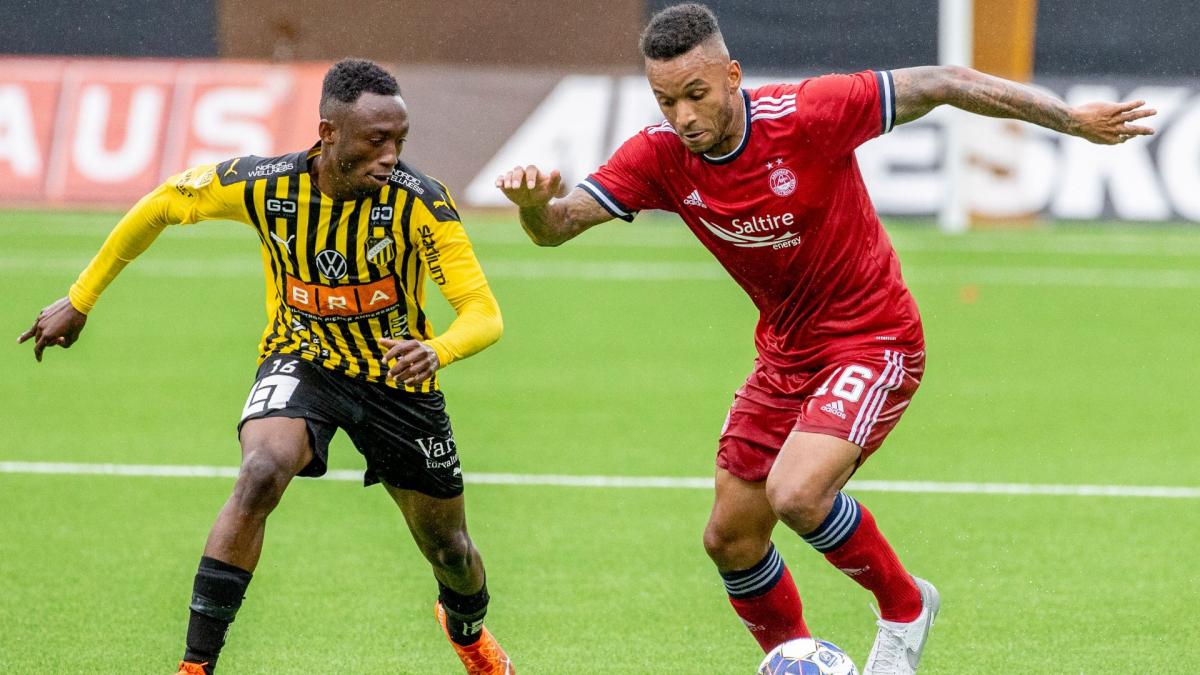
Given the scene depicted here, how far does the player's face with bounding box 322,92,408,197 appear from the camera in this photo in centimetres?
520

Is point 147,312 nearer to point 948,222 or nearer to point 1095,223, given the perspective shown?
point 948,222

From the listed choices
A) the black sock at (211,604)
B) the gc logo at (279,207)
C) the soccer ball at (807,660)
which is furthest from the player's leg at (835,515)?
the gc logo at (279,207)

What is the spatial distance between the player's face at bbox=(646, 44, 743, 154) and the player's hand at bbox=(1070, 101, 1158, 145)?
3.70 ft

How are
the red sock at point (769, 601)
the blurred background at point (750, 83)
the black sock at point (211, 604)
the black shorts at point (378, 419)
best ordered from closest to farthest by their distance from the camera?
the black sock at point (211, 604)
the black shorts at point (378, 419)
the red sock at point (769, 601)
the blurred background at point (750, 83)

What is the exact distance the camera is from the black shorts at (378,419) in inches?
212

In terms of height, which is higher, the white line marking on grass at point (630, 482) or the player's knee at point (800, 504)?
the player's knee at point (800, 504)

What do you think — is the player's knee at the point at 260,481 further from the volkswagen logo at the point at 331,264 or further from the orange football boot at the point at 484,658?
the orange football boot at the point at 484,658

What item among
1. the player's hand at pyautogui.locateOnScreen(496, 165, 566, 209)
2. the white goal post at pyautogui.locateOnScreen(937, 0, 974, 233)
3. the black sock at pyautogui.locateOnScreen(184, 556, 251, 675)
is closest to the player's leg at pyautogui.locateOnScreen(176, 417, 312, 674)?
the black sock at pyautogui.locateOnScreen(184, 556, 251, 675)

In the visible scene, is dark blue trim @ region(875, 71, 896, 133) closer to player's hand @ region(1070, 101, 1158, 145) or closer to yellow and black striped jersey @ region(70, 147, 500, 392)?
player's hand @ region(1070, 101, 1158, 145)

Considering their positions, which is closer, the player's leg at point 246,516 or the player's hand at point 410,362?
the player's hand at point 410,362

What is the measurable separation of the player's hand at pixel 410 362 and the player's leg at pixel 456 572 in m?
0.80

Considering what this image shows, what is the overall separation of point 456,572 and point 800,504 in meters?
1.27

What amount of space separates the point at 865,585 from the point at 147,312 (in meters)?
10.1

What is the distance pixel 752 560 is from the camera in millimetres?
5516
